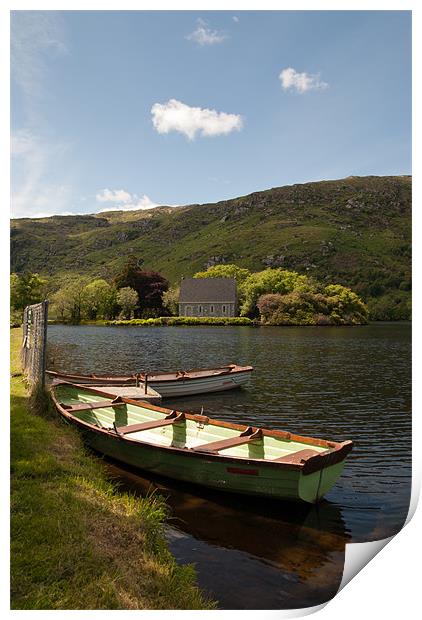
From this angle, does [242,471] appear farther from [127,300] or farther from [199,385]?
[127,300]

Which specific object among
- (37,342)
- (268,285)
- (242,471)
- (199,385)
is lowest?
(199,385)

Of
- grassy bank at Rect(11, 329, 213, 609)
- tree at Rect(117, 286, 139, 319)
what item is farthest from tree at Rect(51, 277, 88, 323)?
grassy bank at Rect(11, 329, 213, 609)

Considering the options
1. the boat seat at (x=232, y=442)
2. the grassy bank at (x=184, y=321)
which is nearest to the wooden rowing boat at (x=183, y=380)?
the grassy bank at (x=184, y=321)

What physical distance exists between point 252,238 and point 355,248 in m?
19.9

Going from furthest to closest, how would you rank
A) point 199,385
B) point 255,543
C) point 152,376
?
point 199,385 < point 152,376 < point 255,543

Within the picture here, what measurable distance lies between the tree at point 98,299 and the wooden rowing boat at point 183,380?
423 cm

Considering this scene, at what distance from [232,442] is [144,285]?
12940 mm

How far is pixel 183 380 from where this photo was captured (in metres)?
14.1

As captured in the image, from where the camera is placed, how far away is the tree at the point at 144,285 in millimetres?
17281

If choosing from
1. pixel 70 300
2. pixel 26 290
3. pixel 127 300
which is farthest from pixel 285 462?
pixel 127 300

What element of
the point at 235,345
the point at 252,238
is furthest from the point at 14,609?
the point at 252,238

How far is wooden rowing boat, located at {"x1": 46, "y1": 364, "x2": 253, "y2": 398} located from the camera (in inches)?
496

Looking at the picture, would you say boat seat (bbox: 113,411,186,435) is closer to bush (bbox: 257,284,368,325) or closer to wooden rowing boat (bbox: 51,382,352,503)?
wooden rowing boat (bbox: 51,382,352,503)

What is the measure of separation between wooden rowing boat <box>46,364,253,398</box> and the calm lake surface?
323mm
